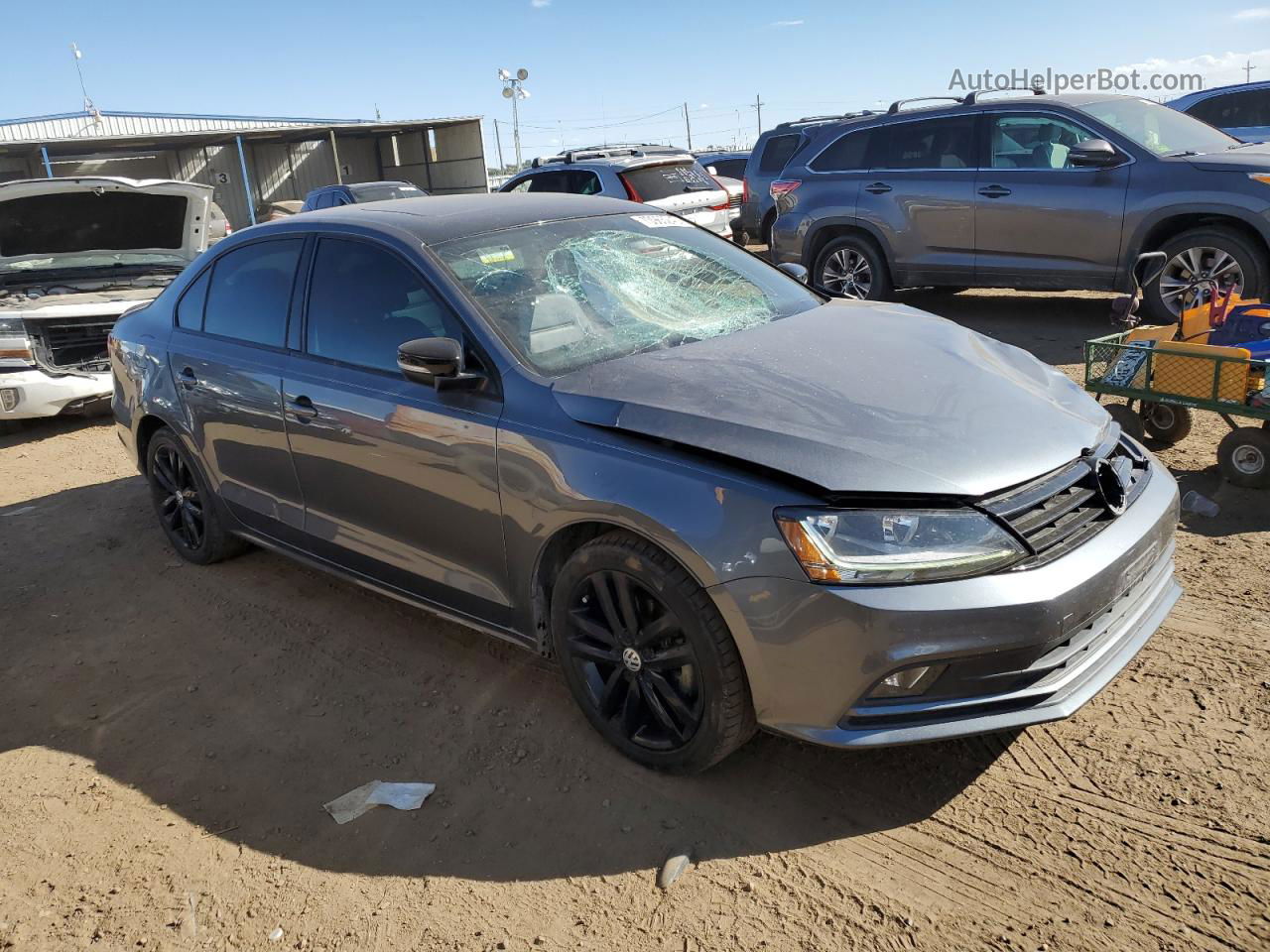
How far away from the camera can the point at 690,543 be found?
273cm

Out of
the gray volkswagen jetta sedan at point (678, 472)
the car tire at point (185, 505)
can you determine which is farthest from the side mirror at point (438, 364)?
the car tire at point (185, 505)

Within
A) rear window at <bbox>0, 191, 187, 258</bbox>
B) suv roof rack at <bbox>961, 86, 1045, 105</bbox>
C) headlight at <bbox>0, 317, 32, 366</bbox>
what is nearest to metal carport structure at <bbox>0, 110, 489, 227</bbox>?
rear window at <bbox>0, 191, 187, 258</bbox>

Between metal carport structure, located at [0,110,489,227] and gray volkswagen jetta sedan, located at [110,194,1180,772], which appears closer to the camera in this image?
gray volkswagen jetta sedan, located at [110,194,1180,772]

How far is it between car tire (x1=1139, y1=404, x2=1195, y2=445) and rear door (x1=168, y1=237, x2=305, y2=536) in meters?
4.45

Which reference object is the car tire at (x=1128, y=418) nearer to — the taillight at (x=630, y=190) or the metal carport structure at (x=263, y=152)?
→ the taillight at (x=630, y=190)

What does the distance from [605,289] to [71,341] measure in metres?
6.04

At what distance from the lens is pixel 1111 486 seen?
297 centimetres

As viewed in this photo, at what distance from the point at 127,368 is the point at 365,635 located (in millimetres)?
2173

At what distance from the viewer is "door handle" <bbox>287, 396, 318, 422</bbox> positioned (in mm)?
3934

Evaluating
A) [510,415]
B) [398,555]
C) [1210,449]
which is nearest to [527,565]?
[510,415]

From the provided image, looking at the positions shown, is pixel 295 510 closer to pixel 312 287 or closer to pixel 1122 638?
pixel 312 287

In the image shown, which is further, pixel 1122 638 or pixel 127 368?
pixel 127 368

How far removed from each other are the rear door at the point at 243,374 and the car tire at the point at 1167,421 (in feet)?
14.6

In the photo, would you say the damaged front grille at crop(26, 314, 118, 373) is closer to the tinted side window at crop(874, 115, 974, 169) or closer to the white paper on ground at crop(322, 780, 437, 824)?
the white paper on ground at crop(322, 780, 437, 824)
